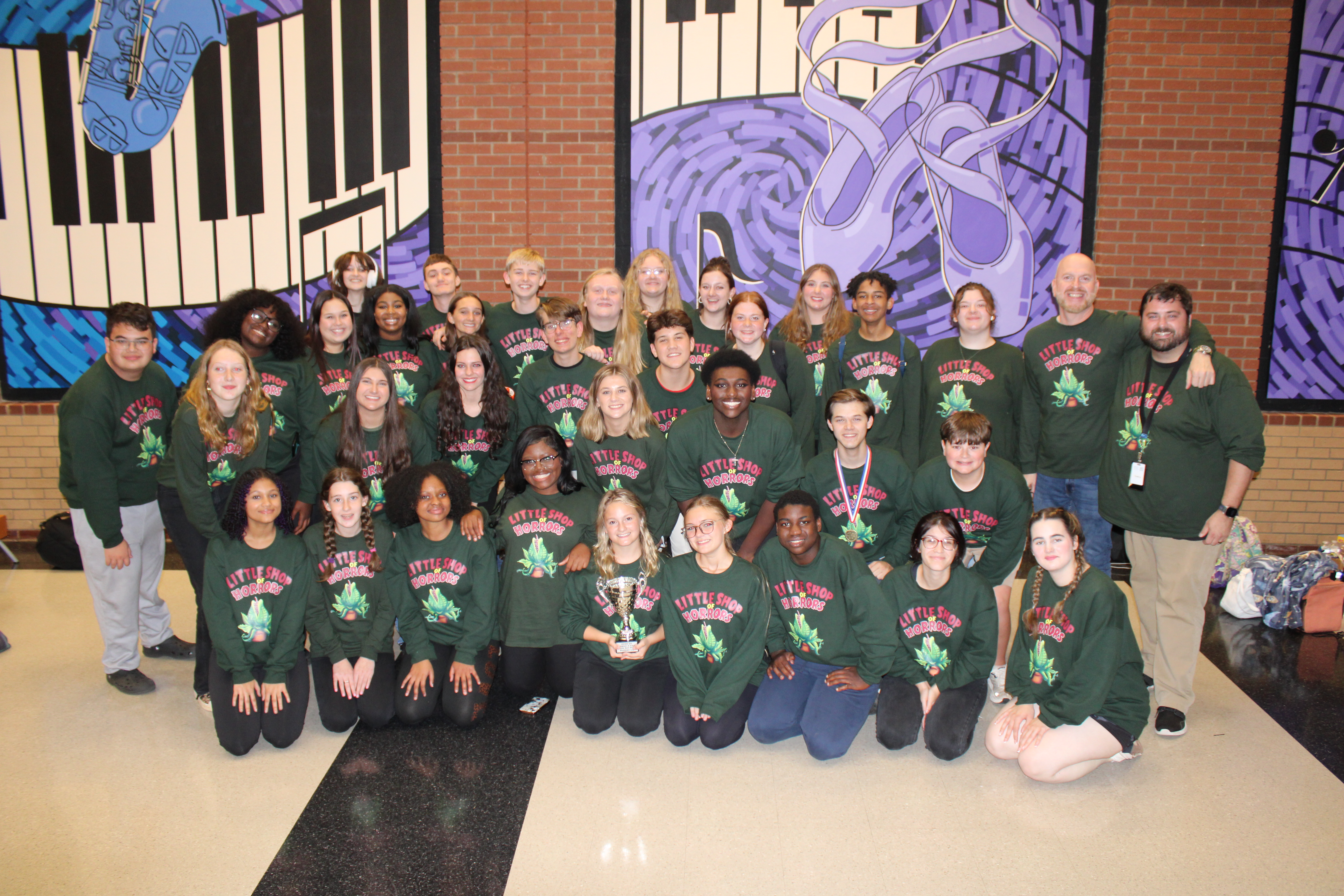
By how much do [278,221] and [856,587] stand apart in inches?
226

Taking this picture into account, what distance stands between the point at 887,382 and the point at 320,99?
16.9ft

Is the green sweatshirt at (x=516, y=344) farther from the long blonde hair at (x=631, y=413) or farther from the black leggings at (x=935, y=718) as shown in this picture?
the black leggings at (x=935, y=718)

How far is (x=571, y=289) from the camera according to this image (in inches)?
283

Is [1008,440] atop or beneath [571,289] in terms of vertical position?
beneath

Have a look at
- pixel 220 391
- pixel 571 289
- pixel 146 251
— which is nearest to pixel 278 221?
pixel 146 251

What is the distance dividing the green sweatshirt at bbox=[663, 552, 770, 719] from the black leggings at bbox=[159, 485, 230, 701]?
2.37m

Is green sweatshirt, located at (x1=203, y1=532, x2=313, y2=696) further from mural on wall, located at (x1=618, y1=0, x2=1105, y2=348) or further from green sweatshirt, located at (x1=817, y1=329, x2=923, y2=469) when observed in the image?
mural on wall, located at (x1=618, y1=0, x2=1105, y2=348)

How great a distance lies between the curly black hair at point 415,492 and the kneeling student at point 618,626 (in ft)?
2.25

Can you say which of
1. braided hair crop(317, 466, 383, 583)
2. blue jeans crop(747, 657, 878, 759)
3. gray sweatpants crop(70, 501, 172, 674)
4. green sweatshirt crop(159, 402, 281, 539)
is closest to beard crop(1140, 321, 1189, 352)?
blue jeans crop(747, 657, 878, 759)

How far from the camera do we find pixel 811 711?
4051 millimetres

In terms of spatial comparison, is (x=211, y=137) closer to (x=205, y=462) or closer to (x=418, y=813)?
(x=205, y=462)

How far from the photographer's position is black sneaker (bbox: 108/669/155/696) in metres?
4.65

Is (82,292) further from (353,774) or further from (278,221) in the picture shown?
(353,774)

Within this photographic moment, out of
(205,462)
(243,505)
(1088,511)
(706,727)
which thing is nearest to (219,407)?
(205,462)
